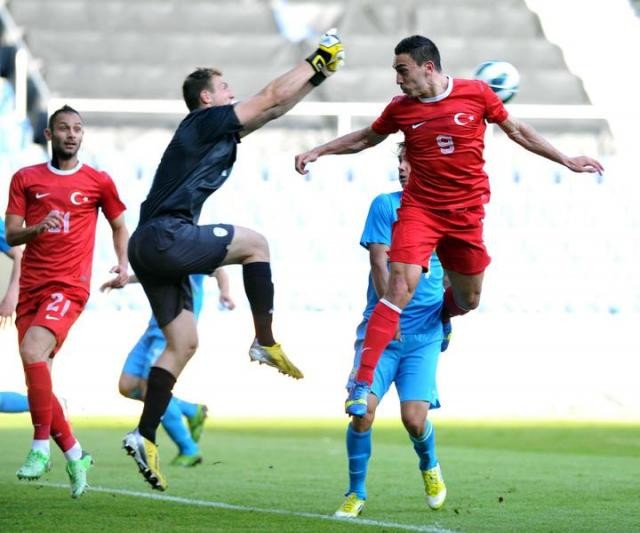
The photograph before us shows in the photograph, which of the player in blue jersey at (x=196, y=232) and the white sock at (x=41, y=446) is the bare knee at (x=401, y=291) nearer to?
the player in blue jersey at (x=196, y=232)

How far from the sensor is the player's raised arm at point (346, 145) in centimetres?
773

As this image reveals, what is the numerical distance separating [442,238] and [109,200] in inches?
75.3

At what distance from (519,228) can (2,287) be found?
594 centimetres

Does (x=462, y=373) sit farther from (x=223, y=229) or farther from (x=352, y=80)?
(x=223, y=229)

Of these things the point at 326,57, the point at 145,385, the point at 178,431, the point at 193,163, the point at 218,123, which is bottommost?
the point at 178,431

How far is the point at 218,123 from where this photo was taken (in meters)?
7.16

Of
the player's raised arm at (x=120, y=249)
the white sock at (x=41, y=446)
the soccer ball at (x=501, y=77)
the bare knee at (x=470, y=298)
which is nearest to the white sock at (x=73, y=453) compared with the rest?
the white sock at (x=41, y=446)

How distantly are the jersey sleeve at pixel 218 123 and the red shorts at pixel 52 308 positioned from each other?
138 centimetres

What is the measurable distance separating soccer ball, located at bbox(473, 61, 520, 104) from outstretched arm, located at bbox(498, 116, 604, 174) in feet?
14.1

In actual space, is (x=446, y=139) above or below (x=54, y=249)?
above

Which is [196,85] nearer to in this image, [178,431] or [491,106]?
[491,106]

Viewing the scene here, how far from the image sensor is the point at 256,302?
7371 mm

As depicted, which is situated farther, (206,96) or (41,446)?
(41,446)

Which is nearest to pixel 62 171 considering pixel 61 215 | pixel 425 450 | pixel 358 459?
pixel 61 215
